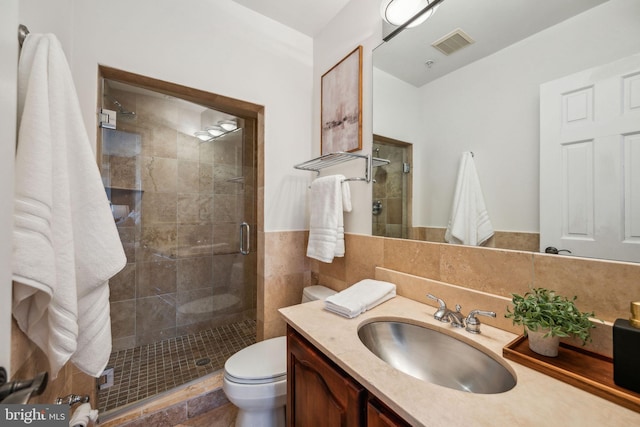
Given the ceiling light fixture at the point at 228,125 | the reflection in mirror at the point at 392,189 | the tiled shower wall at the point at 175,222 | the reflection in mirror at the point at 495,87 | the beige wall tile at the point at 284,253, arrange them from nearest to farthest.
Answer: the reflection in mirror at the point at 495,87 < the reflection in mirror at the point at 392,189 < the beige wall tile at the point at 284,253 < the tiled shower wall at the point at 175,222 < the ceiling light fixture at the point at 228,125

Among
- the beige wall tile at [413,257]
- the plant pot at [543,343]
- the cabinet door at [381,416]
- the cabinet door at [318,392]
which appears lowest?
the cabinet door at [318,392]

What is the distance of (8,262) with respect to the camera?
0.39m

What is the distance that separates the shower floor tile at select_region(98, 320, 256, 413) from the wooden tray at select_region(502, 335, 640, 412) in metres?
1.72

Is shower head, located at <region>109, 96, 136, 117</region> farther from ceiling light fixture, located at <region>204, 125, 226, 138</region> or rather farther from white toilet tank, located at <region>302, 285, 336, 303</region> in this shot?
white toilet tank, located at <region>302, 285, 336, 303</region>

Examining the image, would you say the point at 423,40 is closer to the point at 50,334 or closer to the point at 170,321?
the point at 50,334

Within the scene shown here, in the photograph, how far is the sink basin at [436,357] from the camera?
68 centimetres

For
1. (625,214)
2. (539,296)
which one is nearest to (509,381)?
(539,296)

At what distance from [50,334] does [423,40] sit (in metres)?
1.74

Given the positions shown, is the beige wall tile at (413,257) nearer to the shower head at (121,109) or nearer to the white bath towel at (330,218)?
the white bath towel at (330,218)

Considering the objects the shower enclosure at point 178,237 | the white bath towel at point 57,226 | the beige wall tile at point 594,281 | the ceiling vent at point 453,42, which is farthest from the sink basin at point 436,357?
the shower enclosure at point 178,237

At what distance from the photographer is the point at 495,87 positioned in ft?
2.89

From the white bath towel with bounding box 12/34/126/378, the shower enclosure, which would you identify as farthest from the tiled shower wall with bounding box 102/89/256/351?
the white bath towel with bounding box 12/34/126/378

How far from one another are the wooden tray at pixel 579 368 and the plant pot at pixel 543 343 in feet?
0.04

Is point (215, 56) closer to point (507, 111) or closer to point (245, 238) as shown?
point (245, 238)
